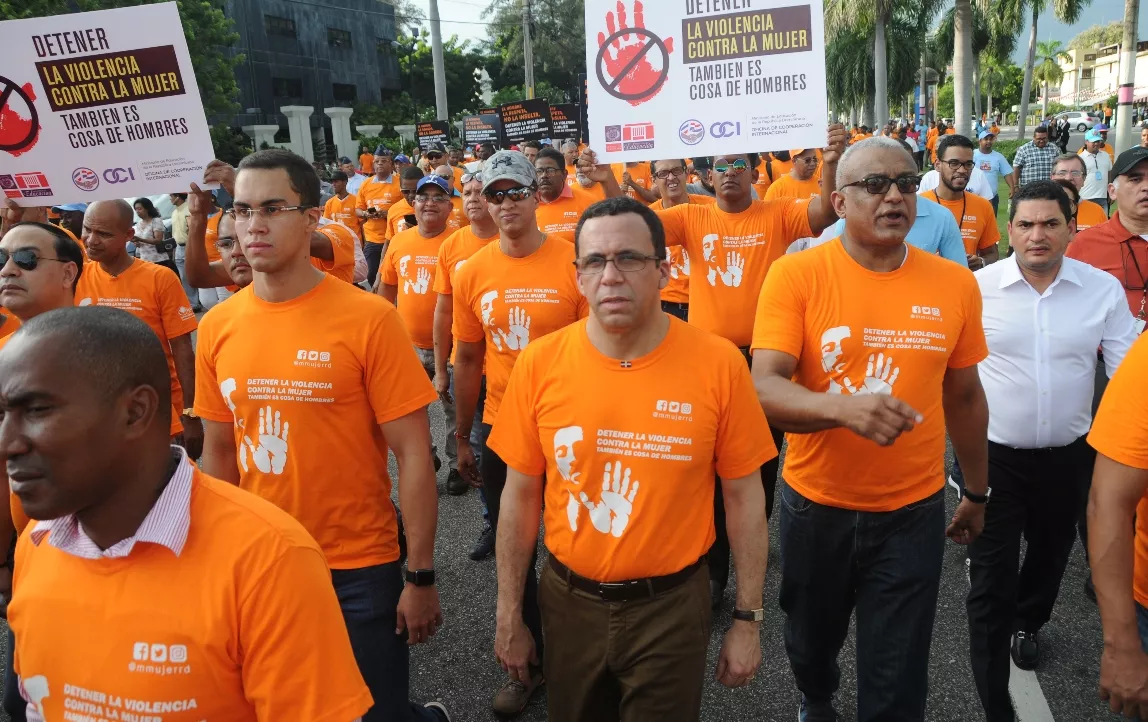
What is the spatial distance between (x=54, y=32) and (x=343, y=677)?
4.05 metres

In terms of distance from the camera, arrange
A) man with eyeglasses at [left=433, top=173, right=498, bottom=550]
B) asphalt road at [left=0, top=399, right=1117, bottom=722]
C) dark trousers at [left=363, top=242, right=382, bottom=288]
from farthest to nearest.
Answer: dark trousers at [left=363, top=242, right=382, bottom=288] < man with eyeglasses at [left=433, top=173, right=498, bottom=550] < asphalt road at [left=0, top=399, right=1117, bottom=722]

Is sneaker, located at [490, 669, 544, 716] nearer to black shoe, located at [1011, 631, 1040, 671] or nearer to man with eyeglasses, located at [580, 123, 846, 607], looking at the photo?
man with eyeglasses, located at [580, 123, 846, 607]

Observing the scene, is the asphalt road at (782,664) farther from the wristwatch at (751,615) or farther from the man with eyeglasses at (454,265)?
the wristwatch at (751,615)

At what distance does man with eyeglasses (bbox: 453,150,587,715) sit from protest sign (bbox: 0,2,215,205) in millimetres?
1473

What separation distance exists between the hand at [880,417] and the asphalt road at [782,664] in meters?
1.76

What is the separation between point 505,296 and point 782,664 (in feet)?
7.21

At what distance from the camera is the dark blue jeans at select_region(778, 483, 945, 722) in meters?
2.82

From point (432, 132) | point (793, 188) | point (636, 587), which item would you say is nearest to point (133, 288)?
point (636, 587)

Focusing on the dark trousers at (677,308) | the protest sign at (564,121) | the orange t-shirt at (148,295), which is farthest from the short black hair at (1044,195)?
the protest sign at (564,121)

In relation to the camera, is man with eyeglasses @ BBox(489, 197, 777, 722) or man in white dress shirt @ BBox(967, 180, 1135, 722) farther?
man in white dress shirt @ BBox(967, 180, 1135, 722)

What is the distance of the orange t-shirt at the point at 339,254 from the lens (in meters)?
4.89

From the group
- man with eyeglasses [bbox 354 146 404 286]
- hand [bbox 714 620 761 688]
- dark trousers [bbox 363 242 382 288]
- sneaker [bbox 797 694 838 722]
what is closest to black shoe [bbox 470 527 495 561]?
sneaker [bbox 797 694 838 722]

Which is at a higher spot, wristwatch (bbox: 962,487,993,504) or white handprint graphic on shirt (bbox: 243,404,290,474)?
white handprint graphic on shirt (bbox: 243,404,290,474)

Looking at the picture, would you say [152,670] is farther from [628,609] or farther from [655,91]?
[655,91]
